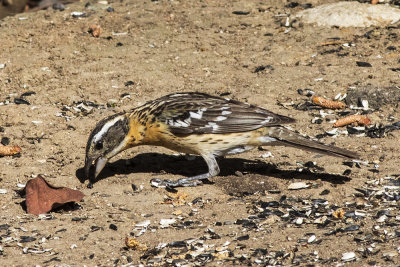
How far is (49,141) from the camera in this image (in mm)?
10008

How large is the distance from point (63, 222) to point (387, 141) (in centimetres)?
425

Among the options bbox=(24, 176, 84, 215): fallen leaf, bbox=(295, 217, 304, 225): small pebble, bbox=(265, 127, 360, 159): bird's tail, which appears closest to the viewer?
bbox=(295, 217, 304, 225): small pebble

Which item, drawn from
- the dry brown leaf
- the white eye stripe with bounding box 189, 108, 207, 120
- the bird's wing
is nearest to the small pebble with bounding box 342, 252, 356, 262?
the bird's wing

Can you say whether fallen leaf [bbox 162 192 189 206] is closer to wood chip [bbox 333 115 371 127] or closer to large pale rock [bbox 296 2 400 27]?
wood chip [bbox 333 115 371 127]

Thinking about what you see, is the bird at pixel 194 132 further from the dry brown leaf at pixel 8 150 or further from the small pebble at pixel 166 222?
the dry brown leaf at pixel 8 150

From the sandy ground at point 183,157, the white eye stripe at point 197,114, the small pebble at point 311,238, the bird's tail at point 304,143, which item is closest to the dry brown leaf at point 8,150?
the sandy ground at point 183,157

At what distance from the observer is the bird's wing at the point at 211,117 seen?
354 inches

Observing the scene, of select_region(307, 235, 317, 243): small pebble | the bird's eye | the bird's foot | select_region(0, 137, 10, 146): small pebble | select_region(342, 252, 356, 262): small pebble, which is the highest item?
the bird's eye

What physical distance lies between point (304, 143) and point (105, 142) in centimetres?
233

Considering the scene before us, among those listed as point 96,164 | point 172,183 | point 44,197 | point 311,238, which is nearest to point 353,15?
point 172,183

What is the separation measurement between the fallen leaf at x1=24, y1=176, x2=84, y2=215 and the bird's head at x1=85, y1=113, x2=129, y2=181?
717 millimetres

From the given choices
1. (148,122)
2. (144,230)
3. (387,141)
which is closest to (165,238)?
(144,230)

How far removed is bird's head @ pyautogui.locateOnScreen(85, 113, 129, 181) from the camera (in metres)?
8.95

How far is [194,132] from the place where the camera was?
8992 mm
